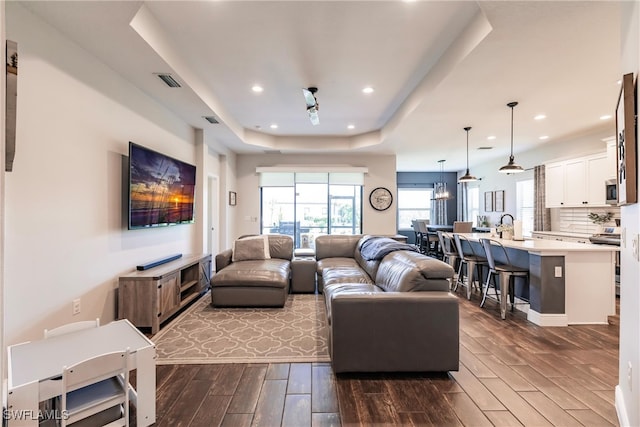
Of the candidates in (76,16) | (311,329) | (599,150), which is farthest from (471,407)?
(599,150)

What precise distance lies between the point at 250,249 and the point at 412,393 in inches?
133

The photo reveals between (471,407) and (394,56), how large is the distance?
10.7ft

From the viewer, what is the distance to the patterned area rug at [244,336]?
108 inches

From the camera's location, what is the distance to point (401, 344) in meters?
2.38

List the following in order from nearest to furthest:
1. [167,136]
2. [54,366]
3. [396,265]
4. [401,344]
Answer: [54,366], [401,344], [396,265], [167,136]

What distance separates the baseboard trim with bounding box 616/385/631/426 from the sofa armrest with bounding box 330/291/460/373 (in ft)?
3.01

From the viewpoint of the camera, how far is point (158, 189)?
388cm

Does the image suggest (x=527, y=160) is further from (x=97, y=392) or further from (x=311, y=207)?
(x=97, y=392)

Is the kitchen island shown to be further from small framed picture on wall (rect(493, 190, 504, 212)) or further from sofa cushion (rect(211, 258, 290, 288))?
small framed picture on wall (rect(493, 190, 504, 212))

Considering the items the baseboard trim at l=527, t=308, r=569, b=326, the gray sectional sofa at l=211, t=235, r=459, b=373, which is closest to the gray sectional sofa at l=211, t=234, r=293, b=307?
the gray sectional sofa at l=211, t=235, r=459, b=373

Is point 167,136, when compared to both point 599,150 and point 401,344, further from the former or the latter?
point 599,150

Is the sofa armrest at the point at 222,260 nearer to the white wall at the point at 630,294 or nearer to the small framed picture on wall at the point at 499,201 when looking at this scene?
the white wall at the point at 630,294

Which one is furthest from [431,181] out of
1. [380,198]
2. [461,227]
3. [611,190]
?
[611,190]

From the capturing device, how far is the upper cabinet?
5.36m
